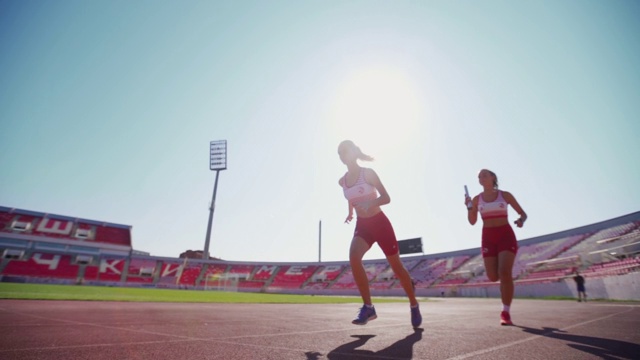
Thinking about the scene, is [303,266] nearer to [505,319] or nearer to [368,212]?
[505,319]

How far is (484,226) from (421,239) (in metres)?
45.3

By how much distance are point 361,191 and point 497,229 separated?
2.46 meters

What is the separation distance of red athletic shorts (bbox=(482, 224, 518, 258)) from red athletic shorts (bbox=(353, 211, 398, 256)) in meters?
1.92

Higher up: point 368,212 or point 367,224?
point 368,212

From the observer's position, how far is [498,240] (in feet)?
15.4

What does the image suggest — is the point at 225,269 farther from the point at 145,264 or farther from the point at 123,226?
the point at 123,226

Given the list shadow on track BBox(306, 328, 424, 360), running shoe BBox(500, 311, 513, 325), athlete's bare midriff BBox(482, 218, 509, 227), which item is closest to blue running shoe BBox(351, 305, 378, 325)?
shadow on track BBox(306, 328, 424, 360)

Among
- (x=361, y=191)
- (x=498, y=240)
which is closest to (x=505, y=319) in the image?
(x=498, y=240)

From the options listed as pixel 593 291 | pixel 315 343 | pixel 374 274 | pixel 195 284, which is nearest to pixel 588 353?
pixel 315 343

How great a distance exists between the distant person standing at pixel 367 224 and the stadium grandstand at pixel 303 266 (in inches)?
771

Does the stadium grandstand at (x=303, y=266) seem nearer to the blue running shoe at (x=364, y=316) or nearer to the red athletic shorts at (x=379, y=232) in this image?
the red athletic shorts at (x=379, y=232)

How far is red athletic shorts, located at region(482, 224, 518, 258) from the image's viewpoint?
15.1ft

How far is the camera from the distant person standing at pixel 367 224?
3.72 metres

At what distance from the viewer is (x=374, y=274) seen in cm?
4681
